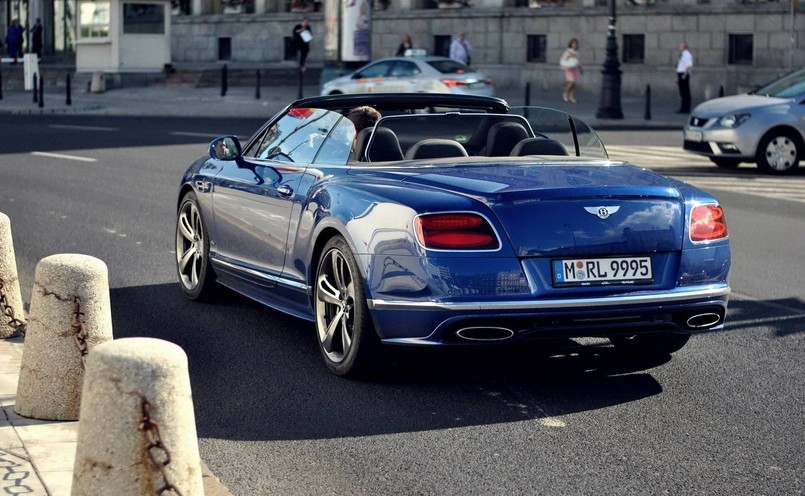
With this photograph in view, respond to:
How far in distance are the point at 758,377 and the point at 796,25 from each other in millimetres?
31916

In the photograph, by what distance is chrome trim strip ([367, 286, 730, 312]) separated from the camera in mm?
6215

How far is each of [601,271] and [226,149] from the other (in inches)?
116

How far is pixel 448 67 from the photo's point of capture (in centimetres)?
3300

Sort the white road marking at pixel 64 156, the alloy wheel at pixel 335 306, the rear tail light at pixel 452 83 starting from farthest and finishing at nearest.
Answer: the rear tail light at pixel 452 83 → the white road marking at pixel 64 156 → the alloy wheel at pixel 335 306

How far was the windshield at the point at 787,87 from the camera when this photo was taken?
20422 mm

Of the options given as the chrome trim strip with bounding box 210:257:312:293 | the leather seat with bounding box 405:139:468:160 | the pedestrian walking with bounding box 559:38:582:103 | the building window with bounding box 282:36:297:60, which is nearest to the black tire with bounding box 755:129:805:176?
the chrome trim strip with bounding box 210:257:312:293

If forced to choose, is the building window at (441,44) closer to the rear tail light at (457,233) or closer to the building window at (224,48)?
the building window at (224,48)

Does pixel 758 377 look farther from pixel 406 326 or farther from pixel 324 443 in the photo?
pixel 324 443

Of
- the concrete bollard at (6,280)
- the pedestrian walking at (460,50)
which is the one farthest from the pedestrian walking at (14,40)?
the concrete bollard at (6,280)

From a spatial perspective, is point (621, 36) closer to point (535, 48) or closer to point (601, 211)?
point (535, 48)

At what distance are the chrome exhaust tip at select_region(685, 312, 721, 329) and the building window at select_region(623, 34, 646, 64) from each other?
35.3 meters

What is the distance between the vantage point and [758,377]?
7012mm

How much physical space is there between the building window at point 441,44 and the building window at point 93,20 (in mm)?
10291

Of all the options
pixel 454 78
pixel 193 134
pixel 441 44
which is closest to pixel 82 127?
pixel 193 134
